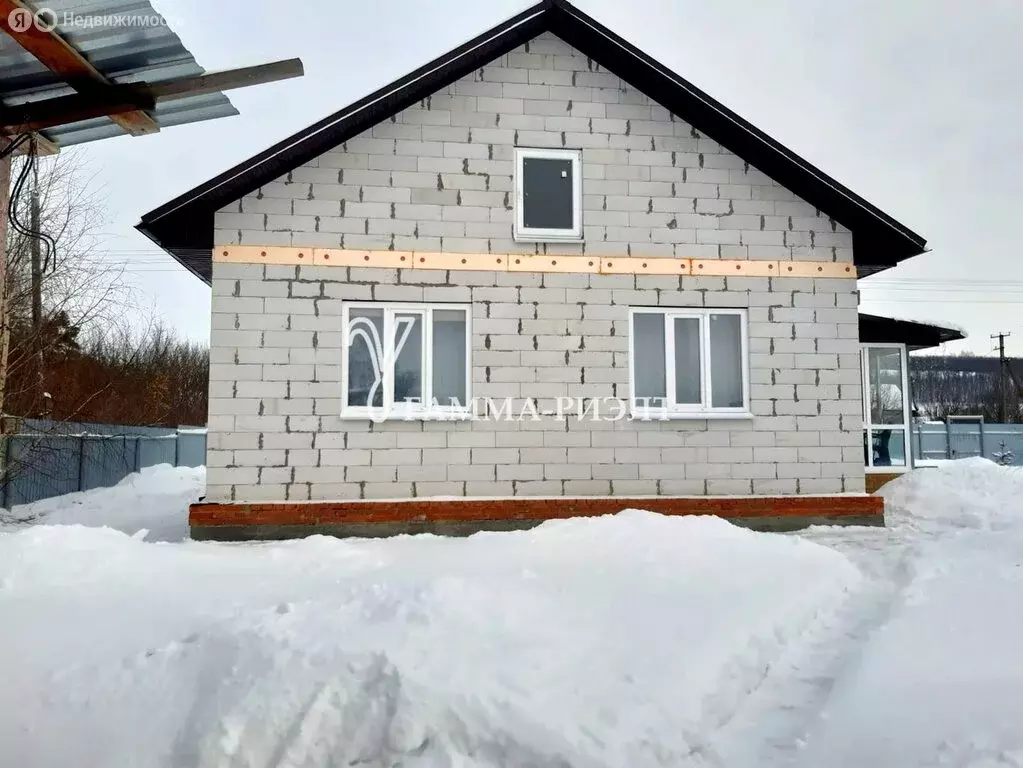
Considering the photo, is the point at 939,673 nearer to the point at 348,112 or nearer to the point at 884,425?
the point at 348,112

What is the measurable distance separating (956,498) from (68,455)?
1667 centimetres

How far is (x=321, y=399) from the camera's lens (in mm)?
7719

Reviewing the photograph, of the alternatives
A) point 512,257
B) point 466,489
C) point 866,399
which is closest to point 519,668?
point 466,489

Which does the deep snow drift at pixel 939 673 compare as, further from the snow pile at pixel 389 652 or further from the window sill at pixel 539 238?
the window sill at pixel 539 238

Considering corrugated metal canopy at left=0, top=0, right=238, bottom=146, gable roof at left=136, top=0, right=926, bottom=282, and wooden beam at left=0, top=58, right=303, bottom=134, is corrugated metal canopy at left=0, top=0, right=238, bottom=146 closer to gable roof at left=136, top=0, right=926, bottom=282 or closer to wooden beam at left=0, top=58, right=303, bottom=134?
wooden beam at left=0, top=58, right=303, bottom=134

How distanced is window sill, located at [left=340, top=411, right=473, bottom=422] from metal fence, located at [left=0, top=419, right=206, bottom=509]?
297 inches

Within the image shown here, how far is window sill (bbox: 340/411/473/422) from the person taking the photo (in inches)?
304

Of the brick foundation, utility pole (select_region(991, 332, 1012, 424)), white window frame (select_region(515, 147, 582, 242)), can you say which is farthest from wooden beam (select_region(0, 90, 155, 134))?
utility pole (select_region(991, 332, 1012, 424))

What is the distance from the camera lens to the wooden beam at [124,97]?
451 centimetres

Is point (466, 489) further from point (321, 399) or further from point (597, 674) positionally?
point (597, 674)

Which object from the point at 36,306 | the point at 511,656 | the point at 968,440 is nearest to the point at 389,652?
the point at 511,656

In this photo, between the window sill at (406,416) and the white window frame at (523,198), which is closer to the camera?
the window sill at (406,416)

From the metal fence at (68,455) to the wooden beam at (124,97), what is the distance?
351 inches

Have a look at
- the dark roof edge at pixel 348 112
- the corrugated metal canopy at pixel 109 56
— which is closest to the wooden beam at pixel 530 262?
the dark roof edge at pixel 348 112
